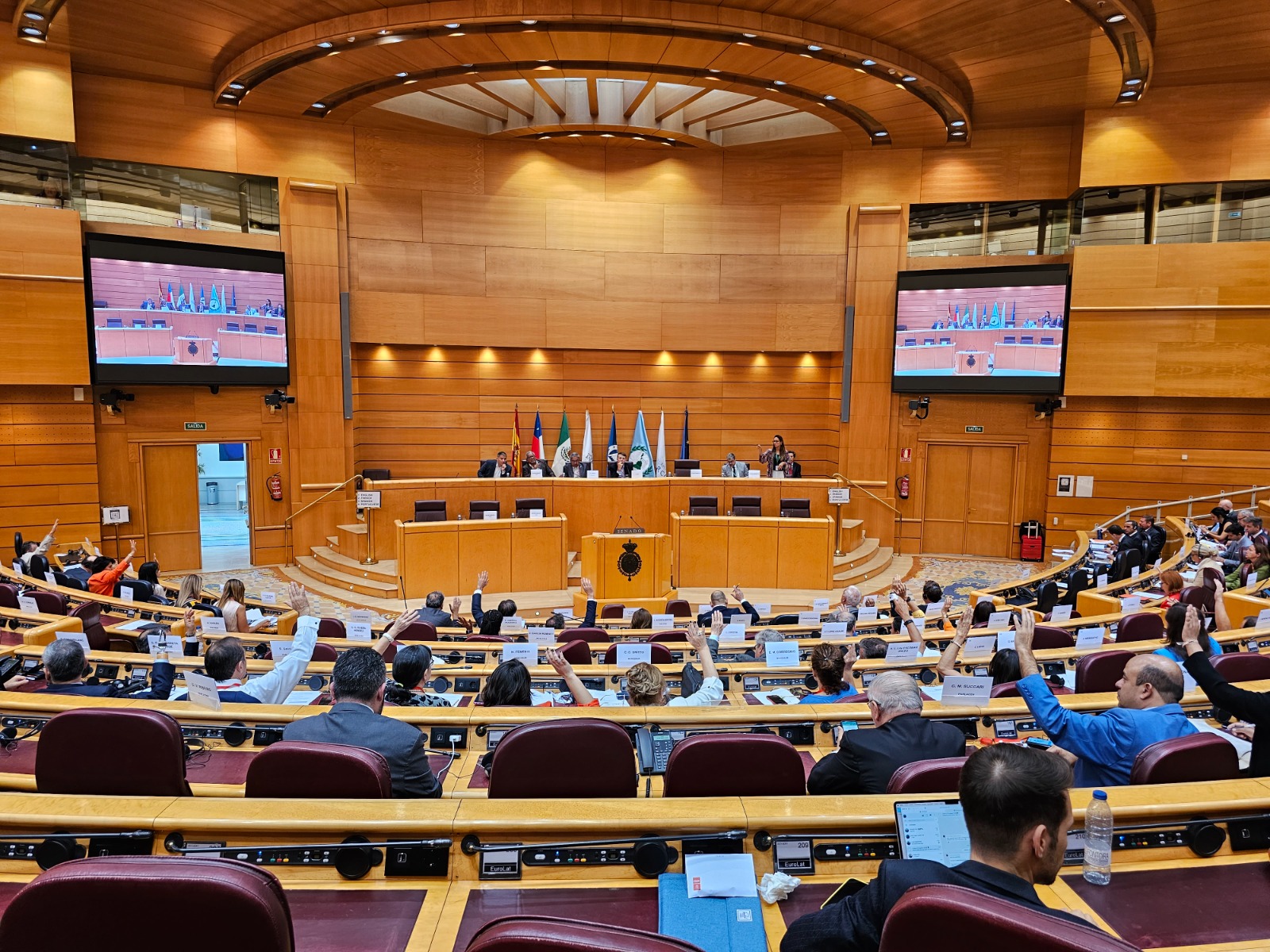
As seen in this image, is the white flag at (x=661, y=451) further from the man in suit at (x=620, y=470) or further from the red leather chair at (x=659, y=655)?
the red leather chair at (x=659, y=655)

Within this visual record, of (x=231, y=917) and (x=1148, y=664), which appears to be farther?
(x=1148, y=664)

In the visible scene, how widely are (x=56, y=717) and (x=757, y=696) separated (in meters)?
3.13

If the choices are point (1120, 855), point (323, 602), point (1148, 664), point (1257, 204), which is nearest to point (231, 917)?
point (1120, 855)

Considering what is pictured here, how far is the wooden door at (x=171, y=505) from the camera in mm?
12102

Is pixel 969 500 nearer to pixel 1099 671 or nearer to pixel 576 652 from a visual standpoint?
pixel 1099 671

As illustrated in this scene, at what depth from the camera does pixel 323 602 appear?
420 inches

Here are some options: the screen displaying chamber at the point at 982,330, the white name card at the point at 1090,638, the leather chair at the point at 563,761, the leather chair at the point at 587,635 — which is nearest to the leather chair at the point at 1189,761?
the leather chair at the point at 563,761

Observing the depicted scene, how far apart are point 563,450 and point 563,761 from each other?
11221 millimetres

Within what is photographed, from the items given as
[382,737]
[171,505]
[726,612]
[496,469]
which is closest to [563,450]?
[496,469]

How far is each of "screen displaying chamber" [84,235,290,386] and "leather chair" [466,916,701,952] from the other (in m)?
12.3

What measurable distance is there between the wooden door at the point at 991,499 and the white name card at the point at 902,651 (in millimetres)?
10449

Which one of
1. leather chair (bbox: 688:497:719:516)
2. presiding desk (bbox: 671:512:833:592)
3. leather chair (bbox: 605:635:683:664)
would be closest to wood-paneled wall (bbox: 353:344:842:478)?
leather chair (bbox: 688:497:719:516)

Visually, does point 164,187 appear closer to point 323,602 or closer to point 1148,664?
point 323,602

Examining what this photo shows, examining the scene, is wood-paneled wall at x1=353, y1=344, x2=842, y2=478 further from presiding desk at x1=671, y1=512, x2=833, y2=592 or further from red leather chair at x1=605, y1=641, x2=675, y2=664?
red leather chair at x1=605, y1=641, x2=675, y2=664
